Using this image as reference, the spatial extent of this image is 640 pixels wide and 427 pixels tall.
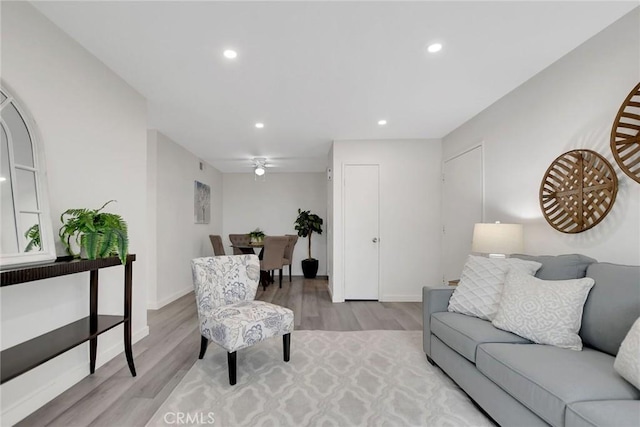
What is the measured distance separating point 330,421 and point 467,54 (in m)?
2.68

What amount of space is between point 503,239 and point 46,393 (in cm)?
344

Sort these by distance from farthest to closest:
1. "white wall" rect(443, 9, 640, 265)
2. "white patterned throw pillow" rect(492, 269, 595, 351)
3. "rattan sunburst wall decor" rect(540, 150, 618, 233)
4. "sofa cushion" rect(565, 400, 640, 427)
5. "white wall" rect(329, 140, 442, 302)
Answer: "white wall" rect(329, 140, 442, 302) < "rattan sunburst wall decor" rect(540, 150, 618, 233) < "white wall" rect(443, 9, 640, 265) < "white patterned throw pillow" rect(492, 269, 595, 351) < "sofa cushion" rect(565, 400, 640, 427)

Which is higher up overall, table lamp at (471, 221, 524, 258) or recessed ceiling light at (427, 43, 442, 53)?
recessed ceiling light at (427, 43, 442, 53)

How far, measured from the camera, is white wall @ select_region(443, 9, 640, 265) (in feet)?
5.97

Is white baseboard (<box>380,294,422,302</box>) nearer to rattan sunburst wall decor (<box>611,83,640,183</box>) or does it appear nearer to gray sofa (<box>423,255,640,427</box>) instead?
gray sofa (<box>423,255,640,427</box>)

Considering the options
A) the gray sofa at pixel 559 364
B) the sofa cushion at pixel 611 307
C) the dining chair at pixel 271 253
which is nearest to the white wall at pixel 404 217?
the dining chair at pixel 271 253

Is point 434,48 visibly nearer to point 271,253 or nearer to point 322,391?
point 322,391

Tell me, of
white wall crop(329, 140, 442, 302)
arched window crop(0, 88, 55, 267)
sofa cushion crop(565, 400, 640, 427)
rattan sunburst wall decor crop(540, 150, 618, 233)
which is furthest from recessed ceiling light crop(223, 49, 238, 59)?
sofa cushion crop(565, 400, 640, 427)

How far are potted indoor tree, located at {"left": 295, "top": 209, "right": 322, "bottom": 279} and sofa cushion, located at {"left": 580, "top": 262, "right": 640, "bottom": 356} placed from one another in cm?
500

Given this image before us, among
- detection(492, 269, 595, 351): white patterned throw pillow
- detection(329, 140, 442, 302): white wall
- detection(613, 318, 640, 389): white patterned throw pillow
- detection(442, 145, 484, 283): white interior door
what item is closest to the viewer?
detection(613, 318, 640, 389): white patterned throw pillow

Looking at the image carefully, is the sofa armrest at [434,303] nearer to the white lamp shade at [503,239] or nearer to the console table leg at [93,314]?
the white lamp shade at [503,239]

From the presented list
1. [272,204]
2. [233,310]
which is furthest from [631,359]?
[272,204]

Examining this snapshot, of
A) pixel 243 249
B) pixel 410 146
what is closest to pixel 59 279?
pixel 243 249

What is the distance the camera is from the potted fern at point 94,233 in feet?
5.99
